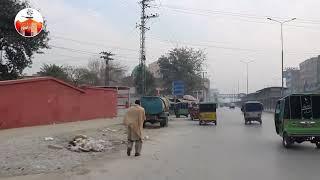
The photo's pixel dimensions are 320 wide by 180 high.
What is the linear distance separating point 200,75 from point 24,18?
7278 cm

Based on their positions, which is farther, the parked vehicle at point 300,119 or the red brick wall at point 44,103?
the red brick wall at point 44,103

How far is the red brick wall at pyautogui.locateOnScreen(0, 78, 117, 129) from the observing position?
26000 mm

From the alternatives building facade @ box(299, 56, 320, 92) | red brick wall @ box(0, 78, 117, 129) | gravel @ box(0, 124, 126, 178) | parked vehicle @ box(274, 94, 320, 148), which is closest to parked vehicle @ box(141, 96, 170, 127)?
red brick wall @ box(0, 78, 117, 129)

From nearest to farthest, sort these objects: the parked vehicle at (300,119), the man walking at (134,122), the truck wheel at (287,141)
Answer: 1. the man walking at (134,122)
2. the parked vehicle at (300,119)
3. the truck wheel at (287,141)

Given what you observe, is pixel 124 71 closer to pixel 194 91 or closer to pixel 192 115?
pixel 194 91

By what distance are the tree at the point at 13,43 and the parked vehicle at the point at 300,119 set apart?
24.6 metres

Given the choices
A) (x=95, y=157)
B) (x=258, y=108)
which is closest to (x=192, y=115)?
(x=258, y=108)

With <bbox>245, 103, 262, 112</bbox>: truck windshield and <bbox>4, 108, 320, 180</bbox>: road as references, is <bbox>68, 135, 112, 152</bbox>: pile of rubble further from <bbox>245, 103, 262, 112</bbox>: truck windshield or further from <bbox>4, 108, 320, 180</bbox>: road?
<bbox>245, 103, 262, 112</bbox>: truck windshield

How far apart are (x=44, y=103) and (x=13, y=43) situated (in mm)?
12287

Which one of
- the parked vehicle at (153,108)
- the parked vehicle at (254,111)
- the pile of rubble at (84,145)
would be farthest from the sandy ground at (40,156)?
the parked vehicle at (254,111)

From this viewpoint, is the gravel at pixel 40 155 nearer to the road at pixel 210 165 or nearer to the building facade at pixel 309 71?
the road at pixel 210 165

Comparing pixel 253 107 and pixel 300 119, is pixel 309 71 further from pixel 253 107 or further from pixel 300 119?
pixel 300 119

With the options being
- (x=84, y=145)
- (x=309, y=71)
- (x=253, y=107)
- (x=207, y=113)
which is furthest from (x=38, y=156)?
(x=309, y=71)

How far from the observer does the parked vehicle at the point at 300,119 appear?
798 inches
